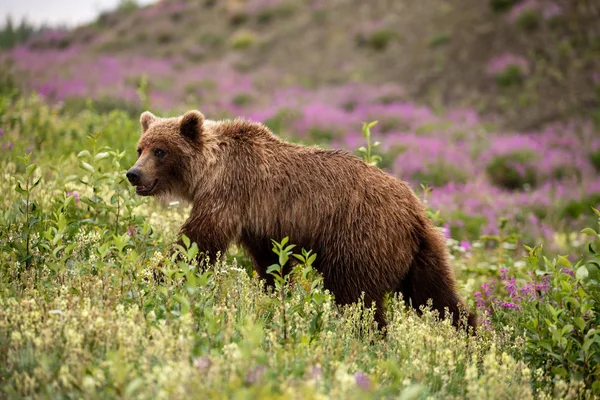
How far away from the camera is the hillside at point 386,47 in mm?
15484

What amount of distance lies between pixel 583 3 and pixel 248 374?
17.3 m

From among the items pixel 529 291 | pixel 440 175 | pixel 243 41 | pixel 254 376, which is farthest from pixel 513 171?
pixel 243 41

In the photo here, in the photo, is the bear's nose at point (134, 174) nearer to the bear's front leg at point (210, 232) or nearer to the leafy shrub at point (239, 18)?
the bear's front leg at point (210, 232)

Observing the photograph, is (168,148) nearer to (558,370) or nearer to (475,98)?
(558,370)

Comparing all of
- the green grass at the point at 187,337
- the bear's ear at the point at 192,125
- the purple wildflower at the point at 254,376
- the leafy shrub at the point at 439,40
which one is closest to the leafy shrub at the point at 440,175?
the green grass at the point at 187,337

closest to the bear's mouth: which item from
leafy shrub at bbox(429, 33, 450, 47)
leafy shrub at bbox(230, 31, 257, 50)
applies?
leafy shrub at bbox(429, 33, 450, 47)

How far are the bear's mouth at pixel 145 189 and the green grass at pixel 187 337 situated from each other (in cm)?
24

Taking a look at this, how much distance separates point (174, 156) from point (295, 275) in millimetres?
1369

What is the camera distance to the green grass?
2.64m

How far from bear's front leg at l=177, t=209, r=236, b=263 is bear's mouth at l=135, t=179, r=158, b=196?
526 mm

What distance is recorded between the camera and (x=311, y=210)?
448 cm

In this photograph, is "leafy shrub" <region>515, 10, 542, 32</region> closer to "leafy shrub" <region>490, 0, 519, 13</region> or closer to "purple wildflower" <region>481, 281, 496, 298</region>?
"leafy shrub" <region>490, 0, 519, 13</region>

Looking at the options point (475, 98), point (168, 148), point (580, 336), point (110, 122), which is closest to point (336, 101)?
point (475, 98)

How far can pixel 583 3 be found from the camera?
16562 mm
